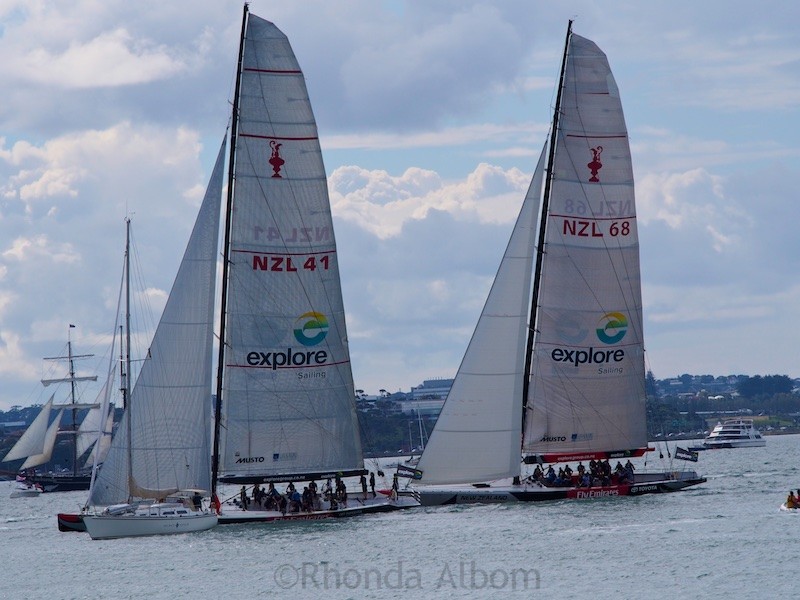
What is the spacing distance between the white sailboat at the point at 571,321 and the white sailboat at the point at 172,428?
27.8 feet

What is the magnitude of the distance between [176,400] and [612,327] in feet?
55.2

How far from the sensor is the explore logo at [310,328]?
2128 inches

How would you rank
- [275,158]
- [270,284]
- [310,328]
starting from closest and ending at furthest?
[275,158] → [270,284] → [310,328]

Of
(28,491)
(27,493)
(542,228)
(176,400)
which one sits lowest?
(27,493)

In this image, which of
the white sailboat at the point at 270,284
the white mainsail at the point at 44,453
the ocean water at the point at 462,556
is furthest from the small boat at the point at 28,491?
the white sailboat at the point at 270,284

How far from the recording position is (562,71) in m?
57.8

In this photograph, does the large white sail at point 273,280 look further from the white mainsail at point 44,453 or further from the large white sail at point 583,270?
the white mainsail at point 44,453

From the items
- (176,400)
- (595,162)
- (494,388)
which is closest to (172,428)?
(176,400)

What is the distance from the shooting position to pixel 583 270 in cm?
5794

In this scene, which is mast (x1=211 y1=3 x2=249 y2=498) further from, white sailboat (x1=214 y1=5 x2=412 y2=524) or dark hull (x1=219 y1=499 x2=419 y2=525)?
dark hull (x1=219 y1=499 x2=419 y2=525)

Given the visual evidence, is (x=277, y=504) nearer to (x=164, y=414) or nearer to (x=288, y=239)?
(x=164, y=414)

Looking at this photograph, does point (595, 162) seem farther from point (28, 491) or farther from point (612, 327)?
point (28, 491)

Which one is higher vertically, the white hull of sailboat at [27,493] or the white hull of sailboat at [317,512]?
the white hull of sailboat at [27,493]

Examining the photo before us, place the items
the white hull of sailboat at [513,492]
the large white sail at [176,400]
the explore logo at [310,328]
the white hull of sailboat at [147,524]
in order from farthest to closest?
the white hull of sailboat at [513,492] < the explore logo at [310,328] < the large white sail at [176,400] < the white hull of sailboat at [147,524]
